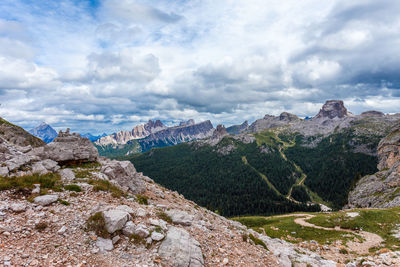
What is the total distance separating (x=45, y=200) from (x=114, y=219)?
5.72m

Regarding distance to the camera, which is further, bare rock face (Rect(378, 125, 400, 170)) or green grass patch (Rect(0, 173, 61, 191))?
bare rock face (Rect(378, 125, 400, 170))

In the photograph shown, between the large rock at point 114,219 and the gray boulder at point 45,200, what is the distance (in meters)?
4.40

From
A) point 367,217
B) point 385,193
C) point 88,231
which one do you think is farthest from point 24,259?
point 385,193

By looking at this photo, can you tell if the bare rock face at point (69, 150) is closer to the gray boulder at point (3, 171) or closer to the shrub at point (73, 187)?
the gray boulder at point (3, 171)

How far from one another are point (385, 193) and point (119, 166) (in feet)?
379

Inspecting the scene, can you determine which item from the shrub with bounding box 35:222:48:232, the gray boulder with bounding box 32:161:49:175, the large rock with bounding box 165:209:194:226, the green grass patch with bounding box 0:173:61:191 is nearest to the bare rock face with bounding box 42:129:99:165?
the gray boulder with bounding box 32:161:49:175

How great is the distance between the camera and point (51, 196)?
1418 centimetres

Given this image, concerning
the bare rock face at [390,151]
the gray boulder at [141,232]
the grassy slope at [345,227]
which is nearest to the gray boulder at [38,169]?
the gray boulder at [141,232]

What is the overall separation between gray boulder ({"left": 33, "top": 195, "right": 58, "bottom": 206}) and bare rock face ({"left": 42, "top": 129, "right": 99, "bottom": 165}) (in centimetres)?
1570

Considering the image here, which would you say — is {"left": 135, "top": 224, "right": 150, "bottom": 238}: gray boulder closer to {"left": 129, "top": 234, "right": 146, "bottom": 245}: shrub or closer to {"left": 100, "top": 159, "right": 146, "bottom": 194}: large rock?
{"left": 129, "top": 234, "right": 146, "bottom": 245}: shrub

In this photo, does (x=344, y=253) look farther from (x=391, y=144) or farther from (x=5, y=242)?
(x=391, y=144)

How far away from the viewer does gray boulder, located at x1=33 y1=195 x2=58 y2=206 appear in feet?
43.9

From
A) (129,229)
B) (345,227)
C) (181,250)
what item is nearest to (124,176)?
(129,229)

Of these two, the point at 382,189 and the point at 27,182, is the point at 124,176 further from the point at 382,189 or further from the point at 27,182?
the point at 382,189
